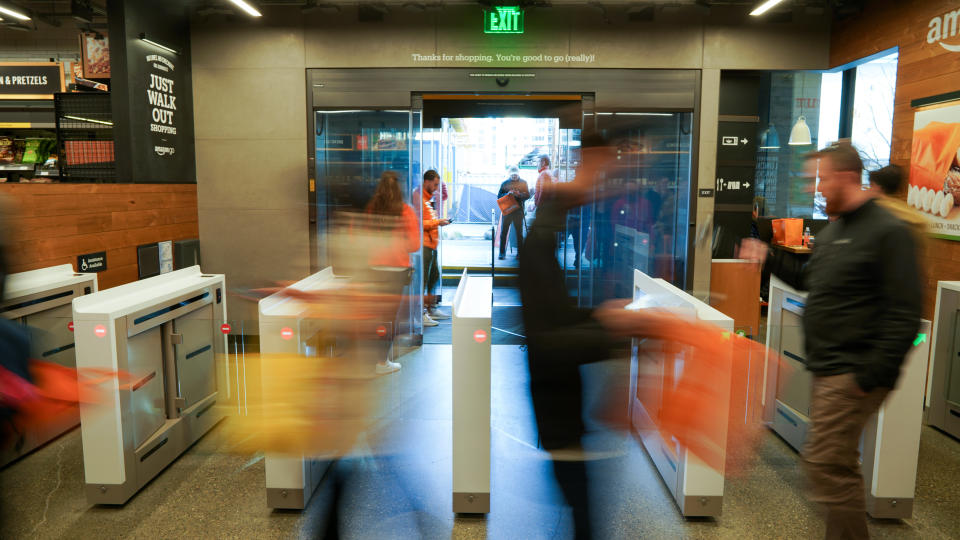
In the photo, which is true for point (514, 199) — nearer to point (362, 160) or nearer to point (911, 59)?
point (362, 160)

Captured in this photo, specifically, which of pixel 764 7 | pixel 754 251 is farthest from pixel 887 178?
pixel 754 251

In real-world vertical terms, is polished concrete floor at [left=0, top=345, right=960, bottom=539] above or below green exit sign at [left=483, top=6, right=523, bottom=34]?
below

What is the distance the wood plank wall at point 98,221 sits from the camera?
152 inches

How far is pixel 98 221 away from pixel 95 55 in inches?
73.7

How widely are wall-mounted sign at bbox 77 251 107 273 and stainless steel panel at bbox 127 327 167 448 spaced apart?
1492 millimetres

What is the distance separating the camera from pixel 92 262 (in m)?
4.44

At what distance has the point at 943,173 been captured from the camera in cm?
447

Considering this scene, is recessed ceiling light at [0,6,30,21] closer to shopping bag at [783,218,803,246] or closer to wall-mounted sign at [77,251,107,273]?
wall-mounted sign at [77,251,107,273]

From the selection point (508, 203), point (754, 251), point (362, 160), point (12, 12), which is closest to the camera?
point (754, 251)

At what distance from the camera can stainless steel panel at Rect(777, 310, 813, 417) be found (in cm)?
361

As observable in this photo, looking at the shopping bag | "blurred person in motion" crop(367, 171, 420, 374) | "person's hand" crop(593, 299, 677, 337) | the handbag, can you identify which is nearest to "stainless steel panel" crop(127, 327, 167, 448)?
"blurred person in motion" crop(367, 171, 420, 374)

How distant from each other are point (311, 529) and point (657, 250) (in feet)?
16.1

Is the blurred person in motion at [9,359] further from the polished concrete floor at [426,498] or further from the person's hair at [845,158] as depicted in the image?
the person's hair at [845,158]

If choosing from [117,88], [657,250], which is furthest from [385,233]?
[657,250]
